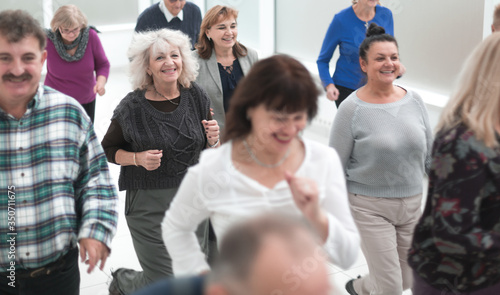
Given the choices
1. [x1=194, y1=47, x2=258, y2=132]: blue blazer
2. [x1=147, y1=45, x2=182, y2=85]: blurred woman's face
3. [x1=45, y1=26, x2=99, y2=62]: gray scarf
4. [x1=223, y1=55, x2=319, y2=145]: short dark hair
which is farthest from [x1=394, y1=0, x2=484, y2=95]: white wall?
[x1=223, y1=55, x2=319, y2=145]: short dark hair

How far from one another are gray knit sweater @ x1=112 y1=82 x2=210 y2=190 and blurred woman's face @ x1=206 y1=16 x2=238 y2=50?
1.16m

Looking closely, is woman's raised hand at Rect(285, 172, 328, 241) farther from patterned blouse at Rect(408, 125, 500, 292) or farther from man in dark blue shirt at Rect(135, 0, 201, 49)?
man in dark blue shirt at Rect(135, 0, 201, 49)

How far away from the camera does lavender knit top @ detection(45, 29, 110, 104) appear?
19.6 feet

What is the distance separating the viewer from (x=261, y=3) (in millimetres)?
9547

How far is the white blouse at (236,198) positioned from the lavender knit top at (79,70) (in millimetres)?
4098

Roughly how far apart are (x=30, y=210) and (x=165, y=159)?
114 centimetres

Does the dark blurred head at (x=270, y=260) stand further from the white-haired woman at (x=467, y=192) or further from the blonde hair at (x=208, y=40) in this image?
the blonde hair at (x=208, y=40)

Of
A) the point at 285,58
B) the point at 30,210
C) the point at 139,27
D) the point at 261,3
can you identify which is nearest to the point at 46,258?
the point at 30,210

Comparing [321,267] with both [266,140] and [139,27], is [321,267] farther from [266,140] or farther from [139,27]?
[139,27]

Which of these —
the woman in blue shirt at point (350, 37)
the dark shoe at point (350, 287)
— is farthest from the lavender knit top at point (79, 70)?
the dark shoe at point (350, 287)

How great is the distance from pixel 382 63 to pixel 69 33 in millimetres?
3254

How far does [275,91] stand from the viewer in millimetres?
1996

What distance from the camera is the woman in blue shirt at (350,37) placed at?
17.1ft

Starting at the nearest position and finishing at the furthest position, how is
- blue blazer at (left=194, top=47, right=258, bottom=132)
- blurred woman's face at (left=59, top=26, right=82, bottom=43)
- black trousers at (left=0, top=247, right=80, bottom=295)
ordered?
1. black trousers at (left=0, top=247, right=80, bottom=295)
2. blue blazer at (left=194, top=47, right=258, bottom=132)
3. blurred woman's face at (left=59, top=26, right=82, bottom=43)
